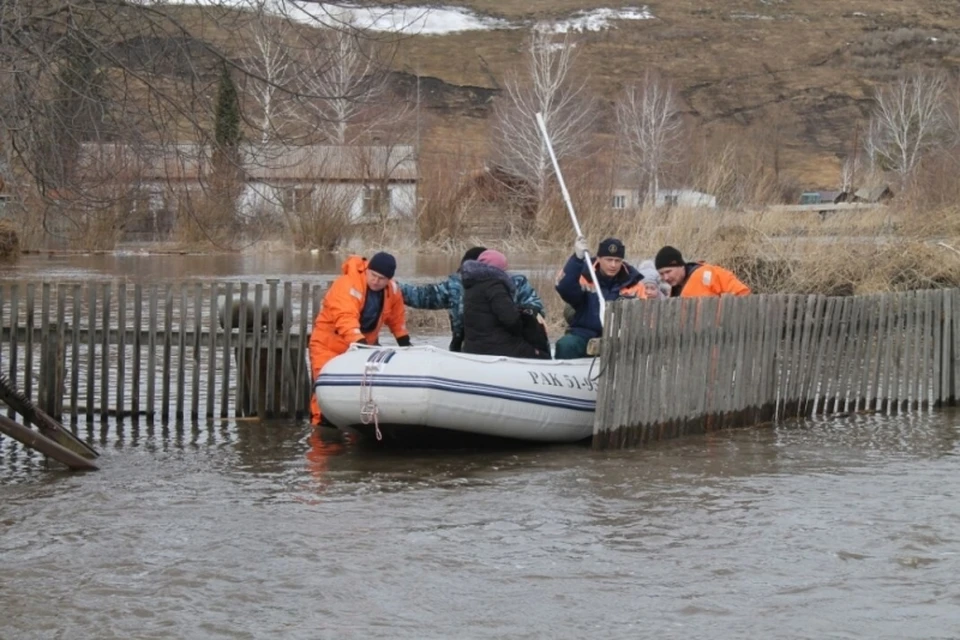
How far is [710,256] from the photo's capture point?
21.3 metres

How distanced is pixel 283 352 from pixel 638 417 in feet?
9.75

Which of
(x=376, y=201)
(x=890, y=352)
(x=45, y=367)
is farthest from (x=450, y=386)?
(x=376, y=201)

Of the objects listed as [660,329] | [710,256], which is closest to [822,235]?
[710,256]

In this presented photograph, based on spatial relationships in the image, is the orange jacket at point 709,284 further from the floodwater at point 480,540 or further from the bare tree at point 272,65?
the bare tree at point 272,65

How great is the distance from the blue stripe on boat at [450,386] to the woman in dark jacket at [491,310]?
0.53 meters

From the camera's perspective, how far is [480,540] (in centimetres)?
806

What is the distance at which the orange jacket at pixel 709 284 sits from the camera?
1211 cm

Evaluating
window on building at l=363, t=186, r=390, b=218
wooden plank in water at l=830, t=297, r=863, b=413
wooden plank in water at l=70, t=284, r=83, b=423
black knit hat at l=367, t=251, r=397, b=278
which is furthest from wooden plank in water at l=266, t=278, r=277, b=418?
window on building at l=363, t=186, r=390, b=218

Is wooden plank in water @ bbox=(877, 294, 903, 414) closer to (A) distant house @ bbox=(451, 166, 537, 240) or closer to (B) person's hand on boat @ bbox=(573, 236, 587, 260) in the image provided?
(B) person's hand on boat @ bbox=(573, 236, 587, 260)

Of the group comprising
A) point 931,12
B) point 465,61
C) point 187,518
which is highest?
point 931,12

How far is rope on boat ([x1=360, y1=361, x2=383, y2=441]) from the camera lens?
405 inches

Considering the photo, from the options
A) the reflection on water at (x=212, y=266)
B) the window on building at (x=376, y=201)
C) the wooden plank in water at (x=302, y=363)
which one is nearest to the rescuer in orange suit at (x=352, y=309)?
the wooden plank in water at (x=302, y=363)

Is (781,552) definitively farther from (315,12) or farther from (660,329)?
(315,12)

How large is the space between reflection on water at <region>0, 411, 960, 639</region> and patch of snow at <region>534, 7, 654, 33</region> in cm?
11821
